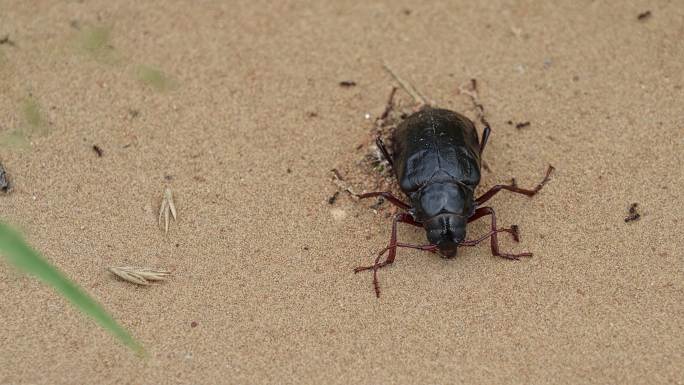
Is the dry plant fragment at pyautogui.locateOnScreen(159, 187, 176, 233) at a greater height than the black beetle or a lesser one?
lesser

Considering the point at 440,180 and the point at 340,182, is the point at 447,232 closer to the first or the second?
the point at 440,180

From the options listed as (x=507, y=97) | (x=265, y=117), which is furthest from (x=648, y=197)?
(x=265, y=117)

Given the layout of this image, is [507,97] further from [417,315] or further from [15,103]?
[15,103]

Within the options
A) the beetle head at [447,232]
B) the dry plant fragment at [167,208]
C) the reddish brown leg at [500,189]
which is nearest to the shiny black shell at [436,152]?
the reddish brown leg at [500,189]

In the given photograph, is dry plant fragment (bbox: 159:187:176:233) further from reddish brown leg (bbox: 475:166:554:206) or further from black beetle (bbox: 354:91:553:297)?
reddish brown leg (bbox: 475:166:554:206)

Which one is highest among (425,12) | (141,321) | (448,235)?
(425,12)

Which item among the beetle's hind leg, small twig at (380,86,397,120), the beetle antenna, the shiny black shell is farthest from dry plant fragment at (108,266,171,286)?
the beetle antenna
